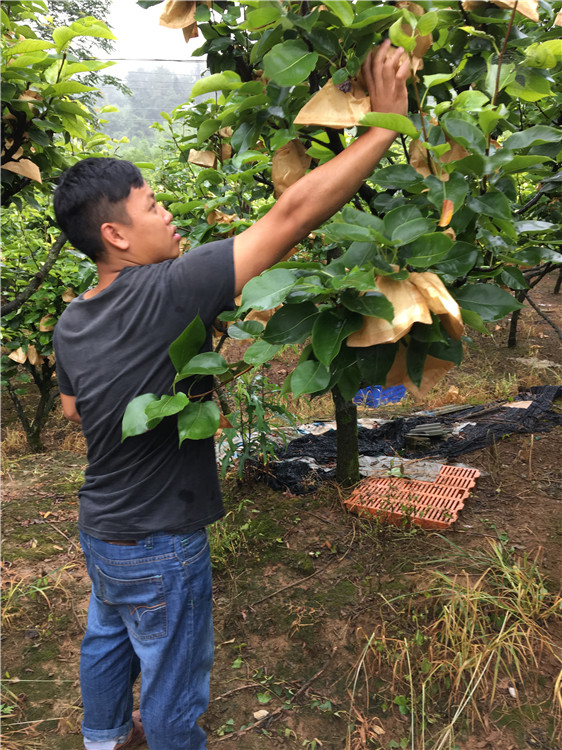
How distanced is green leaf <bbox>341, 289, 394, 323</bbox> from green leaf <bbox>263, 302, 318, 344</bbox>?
0.07 meters

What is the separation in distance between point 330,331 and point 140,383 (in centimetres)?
51

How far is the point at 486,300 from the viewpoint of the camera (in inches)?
34.0

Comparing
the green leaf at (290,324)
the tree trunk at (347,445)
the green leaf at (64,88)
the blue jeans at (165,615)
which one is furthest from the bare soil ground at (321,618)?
the green leaf at (64,88)

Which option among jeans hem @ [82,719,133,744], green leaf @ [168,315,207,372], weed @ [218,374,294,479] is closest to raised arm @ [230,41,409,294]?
green leaf @ [168,315,207,372]

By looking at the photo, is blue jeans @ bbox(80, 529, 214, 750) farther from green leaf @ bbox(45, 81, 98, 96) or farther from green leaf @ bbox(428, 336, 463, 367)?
green leaf @ bbox(45, 81, 98, 96)

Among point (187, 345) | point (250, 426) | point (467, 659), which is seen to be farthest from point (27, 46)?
point (467, 659)

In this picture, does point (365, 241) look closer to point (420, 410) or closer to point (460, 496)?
point (460, 496)

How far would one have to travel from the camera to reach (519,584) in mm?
1898

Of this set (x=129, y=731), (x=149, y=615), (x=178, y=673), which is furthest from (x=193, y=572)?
(x=129, y=731)

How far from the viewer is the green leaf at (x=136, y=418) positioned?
2.92 feet

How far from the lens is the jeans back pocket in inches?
→ 48.1

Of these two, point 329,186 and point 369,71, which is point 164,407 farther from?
point 369,71

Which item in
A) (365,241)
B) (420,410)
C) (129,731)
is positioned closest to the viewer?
(365,241)

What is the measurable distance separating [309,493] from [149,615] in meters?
1.83
